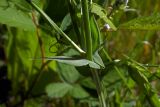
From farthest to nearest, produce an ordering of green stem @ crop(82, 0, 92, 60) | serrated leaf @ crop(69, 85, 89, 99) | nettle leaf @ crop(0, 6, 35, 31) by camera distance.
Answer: serrated leaf @ crop(69, 85, 89, 99) < nettle leaf @ crop(0, 6, 35, 31) < green stem @ crop(82, 0, 92, 60)

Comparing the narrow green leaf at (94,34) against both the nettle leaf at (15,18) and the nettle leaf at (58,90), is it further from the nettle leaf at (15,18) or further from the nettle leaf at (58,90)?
the nettle leaf at (58,90)

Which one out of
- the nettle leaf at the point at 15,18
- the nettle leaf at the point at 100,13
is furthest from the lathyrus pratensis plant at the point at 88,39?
the nettle leaf at the point at 15,18

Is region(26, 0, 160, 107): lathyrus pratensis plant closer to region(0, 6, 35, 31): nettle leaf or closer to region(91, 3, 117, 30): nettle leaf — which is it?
region(91, 3, 117, 30): nettle leaf

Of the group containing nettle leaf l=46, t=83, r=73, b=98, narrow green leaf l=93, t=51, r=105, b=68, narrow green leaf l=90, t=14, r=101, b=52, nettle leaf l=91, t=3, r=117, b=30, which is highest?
nettle leaf l=91, t=3, r=117, b=30

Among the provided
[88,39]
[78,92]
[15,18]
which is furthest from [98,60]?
[78,92]

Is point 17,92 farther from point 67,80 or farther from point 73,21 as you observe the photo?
point 73,21

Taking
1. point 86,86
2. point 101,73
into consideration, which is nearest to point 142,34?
point 86,86

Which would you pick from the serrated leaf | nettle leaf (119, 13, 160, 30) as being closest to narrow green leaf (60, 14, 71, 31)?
nettle leaf (119, 13, 160, 30)
